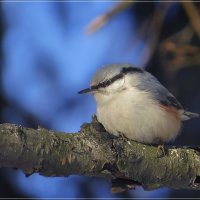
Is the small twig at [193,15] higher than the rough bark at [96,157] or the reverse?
higher

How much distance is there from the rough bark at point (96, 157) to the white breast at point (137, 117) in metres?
0.24

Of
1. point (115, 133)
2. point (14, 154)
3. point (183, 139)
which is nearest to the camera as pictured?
point (14, 154)

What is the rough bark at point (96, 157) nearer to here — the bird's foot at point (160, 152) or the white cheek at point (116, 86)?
the bird's foot at point (160, 152)

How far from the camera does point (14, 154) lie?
1.45m

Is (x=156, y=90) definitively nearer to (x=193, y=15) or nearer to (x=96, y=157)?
(x=193, y=15)

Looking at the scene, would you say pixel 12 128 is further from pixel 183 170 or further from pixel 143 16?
pixel 143 16

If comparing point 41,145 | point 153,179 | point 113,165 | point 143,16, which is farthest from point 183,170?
point 143,16

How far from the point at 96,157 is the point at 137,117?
57cm

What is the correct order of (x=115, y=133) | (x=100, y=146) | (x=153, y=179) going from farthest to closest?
(x=115, y=133), (x=153, y=179), (x=100, y=146)

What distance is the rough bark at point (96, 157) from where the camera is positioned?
1.48 metres

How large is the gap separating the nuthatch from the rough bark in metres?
0.25

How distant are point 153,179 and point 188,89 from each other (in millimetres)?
1449

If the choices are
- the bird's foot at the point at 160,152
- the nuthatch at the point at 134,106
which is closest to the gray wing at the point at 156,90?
the nuthatch at the point at 134,106

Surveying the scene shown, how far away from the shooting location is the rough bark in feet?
4.84
